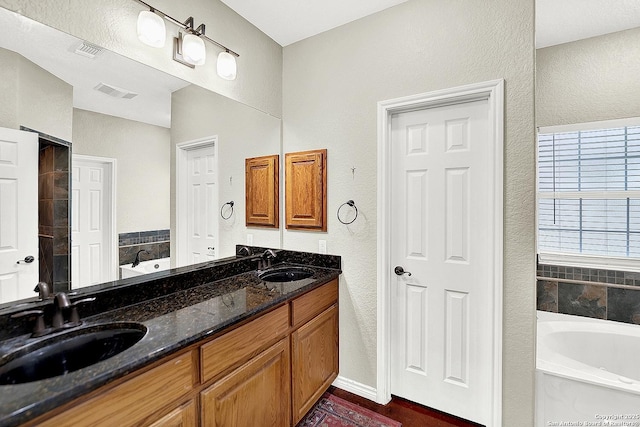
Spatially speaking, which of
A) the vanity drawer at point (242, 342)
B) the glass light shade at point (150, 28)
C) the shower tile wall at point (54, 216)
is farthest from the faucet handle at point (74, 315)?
the glass light shade at point (150, 28)

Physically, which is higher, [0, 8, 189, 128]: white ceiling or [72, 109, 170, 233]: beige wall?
[0, 8, 189, 128]: white ceiling

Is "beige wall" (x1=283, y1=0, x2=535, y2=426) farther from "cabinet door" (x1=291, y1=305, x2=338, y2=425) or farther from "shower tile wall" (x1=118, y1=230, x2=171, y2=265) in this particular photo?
"shower tile wall" (x1=118, y1=230, x2=171, y2=265)

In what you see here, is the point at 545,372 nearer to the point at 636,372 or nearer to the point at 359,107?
the point at 636,372

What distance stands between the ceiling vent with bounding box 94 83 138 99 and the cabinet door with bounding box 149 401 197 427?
153 centimetres

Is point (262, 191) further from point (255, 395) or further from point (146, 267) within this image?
point (255, 395)

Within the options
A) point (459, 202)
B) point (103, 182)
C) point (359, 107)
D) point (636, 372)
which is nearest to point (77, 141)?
point (103, 182)

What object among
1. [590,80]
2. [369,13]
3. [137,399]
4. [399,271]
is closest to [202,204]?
[137,399]

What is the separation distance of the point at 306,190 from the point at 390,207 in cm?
70

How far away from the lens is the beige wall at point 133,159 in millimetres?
1430

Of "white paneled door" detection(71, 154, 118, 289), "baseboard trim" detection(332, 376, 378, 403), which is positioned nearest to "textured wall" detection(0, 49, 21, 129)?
"white paneled door" detection(71, 154, 118, 289)

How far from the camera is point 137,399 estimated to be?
99 cm

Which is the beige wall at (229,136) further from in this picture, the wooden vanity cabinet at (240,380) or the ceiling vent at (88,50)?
the wooden vanity cabinet at (240,380)

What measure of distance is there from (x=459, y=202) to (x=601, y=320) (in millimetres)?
1683

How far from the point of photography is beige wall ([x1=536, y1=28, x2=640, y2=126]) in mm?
2260
